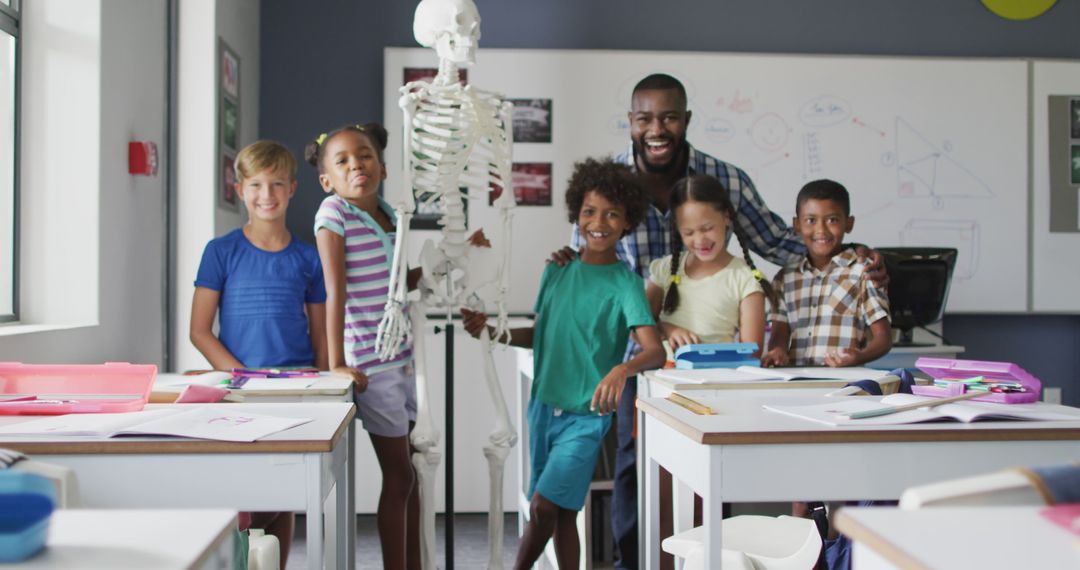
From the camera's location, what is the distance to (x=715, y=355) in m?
2.61

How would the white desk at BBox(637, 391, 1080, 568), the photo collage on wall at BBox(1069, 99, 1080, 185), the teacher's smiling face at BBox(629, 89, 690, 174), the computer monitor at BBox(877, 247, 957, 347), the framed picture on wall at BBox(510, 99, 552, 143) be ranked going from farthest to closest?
1. the photo collage on wall at BBox(1069, 99, 1080, 185)
2. the framed picture on wall at BBox(510, 99, 552, 143)
3. the computer monitor at BBox(877, 247, 957, 347)
4. the teacher's smiling face at BBox(629, 89, 690, 174)
5. the white desk at BBox(637, 391, 1080, 568)

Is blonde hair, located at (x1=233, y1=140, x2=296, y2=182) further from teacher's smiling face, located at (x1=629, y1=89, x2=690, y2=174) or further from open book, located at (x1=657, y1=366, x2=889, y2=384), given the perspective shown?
open book, located at (x1=657, y1=366, x2=889, y2=384)

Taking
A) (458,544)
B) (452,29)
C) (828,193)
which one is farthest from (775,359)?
(458,544)

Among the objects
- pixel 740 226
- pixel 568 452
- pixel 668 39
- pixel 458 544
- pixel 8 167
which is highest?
pixel 668 39

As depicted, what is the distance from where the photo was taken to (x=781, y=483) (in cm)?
170

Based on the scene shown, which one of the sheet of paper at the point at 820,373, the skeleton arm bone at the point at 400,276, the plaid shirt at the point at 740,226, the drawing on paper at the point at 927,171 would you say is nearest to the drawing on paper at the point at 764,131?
the drawing on paper at the point at 927,171

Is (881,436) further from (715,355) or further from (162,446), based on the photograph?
(162,446)

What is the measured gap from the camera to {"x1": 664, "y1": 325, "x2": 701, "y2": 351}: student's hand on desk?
275cm

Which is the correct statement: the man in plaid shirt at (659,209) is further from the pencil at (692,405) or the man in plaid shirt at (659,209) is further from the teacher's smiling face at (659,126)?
the pencil at (692,405)

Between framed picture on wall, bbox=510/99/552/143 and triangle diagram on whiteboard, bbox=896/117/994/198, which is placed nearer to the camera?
framed picture on wall, bbox=510/99/552/143

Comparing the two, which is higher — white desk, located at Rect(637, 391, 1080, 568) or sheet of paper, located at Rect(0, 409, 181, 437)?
sheet of paper, located at Rect(0, 409, 181, 437)

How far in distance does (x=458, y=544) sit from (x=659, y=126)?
1750mm

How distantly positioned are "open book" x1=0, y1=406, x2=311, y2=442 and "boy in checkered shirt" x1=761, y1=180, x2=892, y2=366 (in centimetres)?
163

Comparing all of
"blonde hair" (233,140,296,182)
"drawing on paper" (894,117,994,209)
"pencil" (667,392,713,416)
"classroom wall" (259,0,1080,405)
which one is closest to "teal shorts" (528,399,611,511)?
"pencil" (667,392,713,416)
